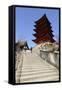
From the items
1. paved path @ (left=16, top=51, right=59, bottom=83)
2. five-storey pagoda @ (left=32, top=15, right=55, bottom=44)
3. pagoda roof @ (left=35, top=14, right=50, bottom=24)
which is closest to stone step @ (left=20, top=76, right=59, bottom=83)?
paved path @ (left=16, top=51, right=59, bottom=83)

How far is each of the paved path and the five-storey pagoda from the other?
0.36 ft

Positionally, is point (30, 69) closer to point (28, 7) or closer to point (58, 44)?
point (58, 44)

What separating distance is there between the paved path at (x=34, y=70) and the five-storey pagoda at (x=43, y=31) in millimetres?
110

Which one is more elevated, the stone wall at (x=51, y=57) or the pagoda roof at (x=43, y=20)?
the pagoda roof at (x=43, y=20)

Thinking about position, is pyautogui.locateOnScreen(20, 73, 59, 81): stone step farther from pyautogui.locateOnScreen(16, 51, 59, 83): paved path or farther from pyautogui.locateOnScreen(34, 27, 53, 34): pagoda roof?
pyautogui.locateOnScreen(34, 27, 53, 34): pagoda roof

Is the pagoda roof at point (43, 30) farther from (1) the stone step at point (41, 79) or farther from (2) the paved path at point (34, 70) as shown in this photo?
(1) the stone step at point (41, 79)

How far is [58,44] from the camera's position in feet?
5.55

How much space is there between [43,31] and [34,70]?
26cm

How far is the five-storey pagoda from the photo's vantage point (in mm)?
1644

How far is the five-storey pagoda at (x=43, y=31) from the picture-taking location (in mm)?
1644

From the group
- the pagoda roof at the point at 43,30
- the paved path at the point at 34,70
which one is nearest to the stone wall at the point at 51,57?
the paved path at the point at 34,70
